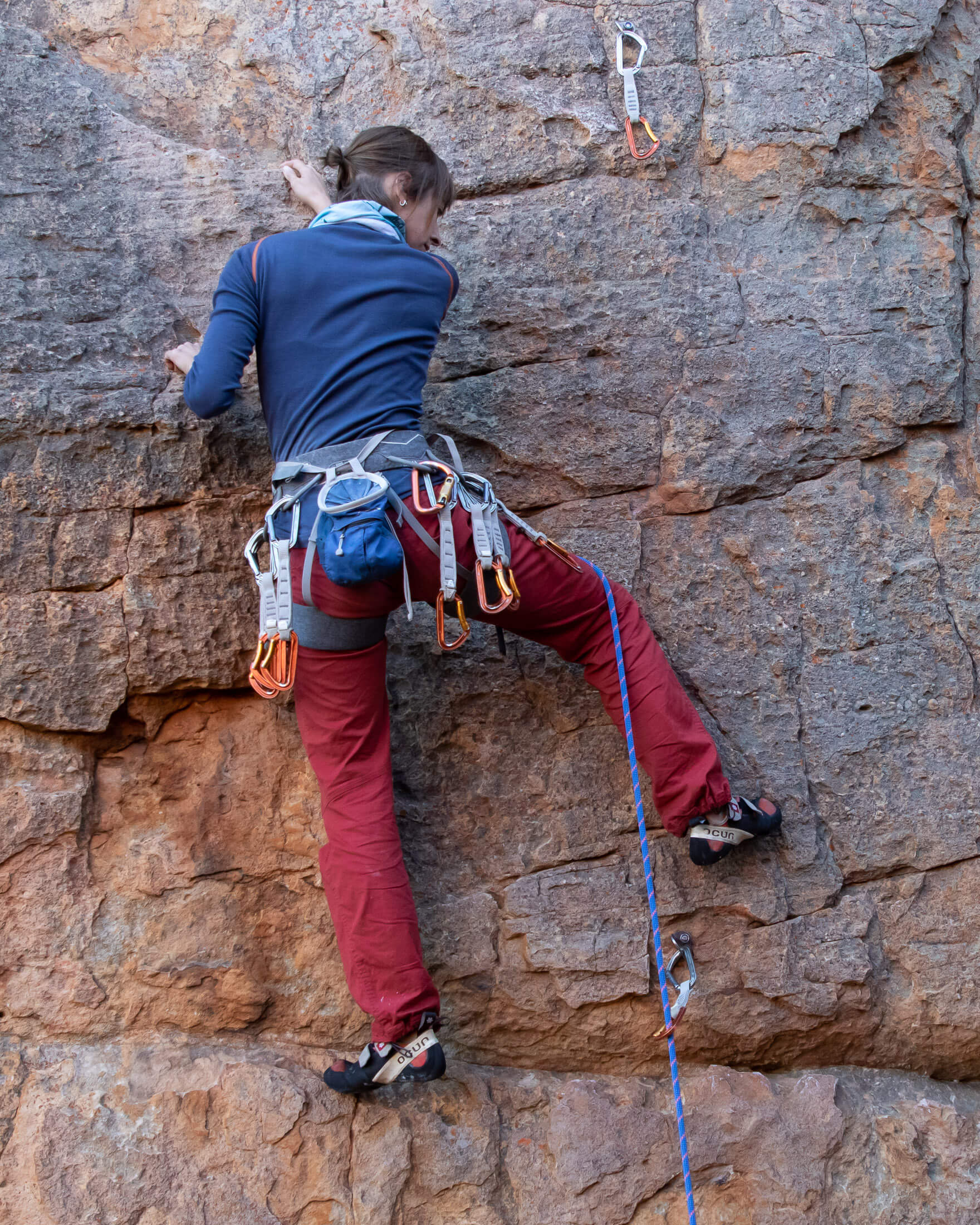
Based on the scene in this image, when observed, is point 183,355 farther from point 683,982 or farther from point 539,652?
point 683,982

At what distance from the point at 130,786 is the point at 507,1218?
1465 millimetres

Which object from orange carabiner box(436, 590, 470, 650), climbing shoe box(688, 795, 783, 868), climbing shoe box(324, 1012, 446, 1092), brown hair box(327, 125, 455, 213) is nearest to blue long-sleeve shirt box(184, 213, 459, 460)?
brown hair box(327, 125, 455, 213)

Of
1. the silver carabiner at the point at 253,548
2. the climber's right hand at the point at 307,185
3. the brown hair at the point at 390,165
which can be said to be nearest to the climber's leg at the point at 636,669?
the silver carabiner at the point at 253,548

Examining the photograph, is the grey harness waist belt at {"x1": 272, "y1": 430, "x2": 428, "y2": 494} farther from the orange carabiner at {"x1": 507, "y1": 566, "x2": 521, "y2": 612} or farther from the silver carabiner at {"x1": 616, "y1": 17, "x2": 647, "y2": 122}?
the silver carabiner at {"x1": 616, "y1": 17, "x2": 647, "y2": 122}

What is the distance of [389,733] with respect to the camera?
9.09ft

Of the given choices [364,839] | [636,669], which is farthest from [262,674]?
[636,669]

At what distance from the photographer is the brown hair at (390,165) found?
2.72m

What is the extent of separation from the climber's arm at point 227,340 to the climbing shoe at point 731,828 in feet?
5.10

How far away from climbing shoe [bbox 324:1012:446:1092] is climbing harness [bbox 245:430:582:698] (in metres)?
0.86

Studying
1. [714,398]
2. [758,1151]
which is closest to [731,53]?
[714,398]

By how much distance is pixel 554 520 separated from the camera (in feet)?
10.2

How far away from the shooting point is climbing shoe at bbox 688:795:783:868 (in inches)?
108

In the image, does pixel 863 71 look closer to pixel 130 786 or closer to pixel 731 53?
pixel 731 53

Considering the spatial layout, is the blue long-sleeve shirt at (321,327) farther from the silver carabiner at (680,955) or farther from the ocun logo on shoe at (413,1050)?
the silver carabiner at (680,955)
